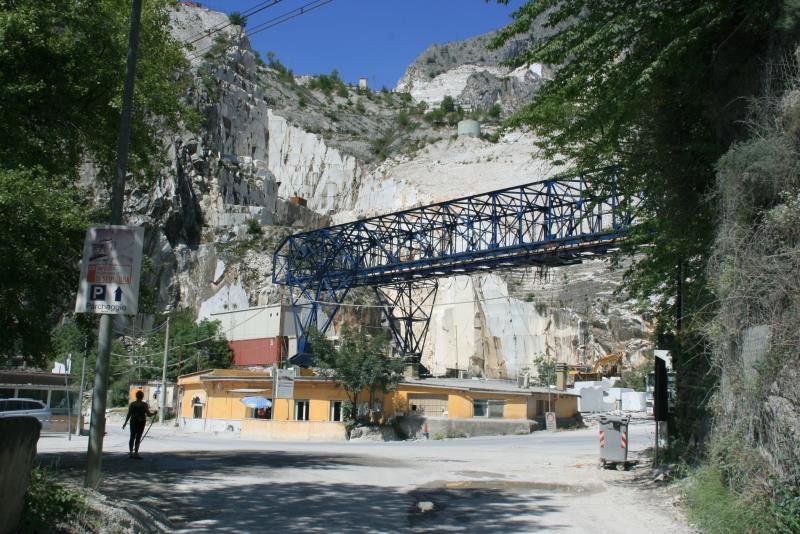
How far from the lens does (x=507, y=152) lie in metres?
97.9

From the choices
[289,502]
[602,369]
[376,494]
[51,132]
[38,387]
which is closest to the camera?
[289,502]

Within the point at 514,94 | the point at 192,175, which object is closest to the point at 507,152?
the point at 192,175

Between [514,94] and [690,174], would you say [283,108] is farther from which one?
[690,174]

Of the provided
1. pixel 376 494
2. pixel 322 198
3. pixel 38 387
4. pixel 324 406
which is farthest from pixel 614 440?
pixel 322 198

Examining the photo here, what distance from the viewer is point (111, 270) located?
9.58 meters

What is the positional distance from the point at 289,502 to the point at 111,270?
444cm

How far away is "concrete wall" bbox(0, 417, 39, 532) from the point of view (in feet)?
21.2

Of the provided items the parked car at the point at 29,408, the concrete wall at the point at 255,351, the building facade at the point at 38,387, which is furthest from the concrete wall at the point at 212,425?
the concrete wall at the point at 255,351

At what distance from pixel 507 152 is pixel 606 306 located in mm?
34130

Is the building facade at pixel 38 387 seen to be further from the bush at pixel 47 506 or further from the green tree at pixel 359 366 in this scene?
the bush at pixel 47 506

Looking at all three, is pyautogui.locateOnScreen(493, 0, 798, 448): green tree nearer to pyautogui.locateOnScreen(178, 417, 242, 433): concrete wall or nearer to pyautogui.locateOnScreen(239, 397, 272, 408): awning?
pyautogui.locateOnScreen(239, 397, 272, 408): awning

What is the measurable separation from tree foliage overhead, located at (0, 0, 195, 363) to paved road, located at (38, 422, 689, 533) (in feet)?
10.2

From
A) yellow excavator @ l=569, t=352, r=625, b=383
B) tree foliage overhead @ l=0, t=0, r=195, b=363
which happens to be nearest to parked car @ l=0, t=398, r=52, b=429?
tree foliage overhead @ l=0, t=0, r=195, b=363

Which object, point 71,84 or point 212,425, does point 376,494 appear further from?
point 212,425
